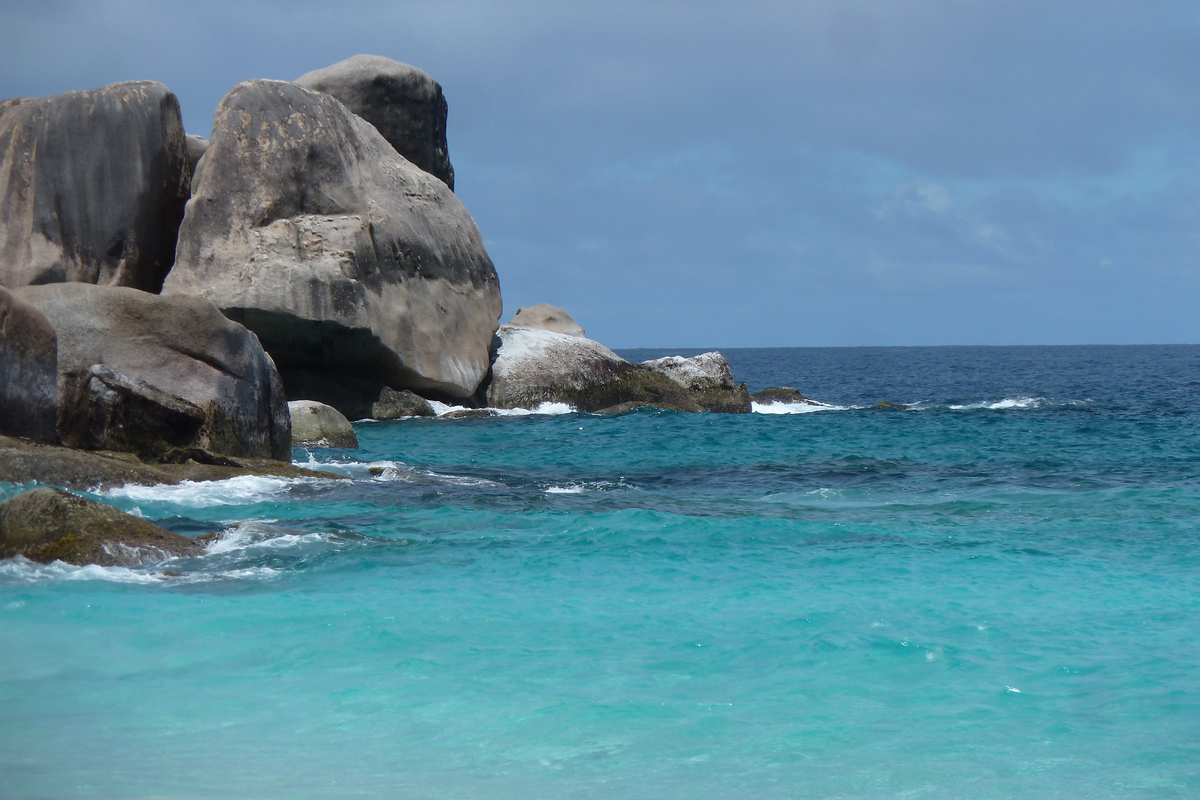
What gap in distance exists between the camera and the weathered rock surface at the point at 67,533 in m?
9.25

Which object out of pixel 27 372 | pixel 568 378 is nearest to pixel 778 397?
pixel 568 378

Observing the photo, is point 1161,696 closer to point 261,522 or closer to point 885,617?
point 885,617

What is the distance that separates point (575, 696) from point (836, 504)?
8.51m

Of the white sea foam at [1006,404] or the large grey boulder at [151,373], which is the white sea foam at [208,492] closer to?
the large grey boulder at [151,373]

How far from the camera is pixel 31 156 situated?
2350 cm

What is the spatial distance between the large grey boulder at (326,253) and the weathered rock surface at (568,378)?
1385 millimetres

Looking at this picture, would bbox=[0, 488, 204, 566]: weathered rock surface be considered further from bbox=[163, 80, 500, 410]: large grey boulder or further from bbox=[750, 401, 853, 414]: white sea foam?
bbox=[750, 401, 853, 414]: white sea foam

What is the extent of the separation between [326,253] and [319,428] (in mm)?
5338

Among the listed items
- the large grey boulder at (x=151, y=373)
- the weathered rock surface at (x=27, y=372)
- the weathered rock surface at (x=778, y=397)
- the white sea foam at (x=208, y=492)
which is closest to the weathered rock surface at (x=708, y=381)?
the weathered rock surface at (x=778, y=397)

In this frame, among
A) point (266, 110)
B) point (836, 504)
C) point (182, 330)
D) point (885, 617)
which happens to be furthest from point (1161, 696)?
point (266, 110)

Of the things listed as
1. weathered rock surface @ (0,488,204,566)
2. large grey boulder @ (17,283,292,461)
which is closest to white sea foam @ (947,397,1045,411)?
large grey boulder @ (17,283,292,461)

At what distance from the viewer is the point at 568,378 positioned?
99.3ft

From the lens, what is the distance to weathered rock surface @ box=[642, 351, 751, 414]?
105 ft

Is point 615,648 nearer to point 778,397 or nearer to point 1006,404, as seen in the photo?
point 778,397
